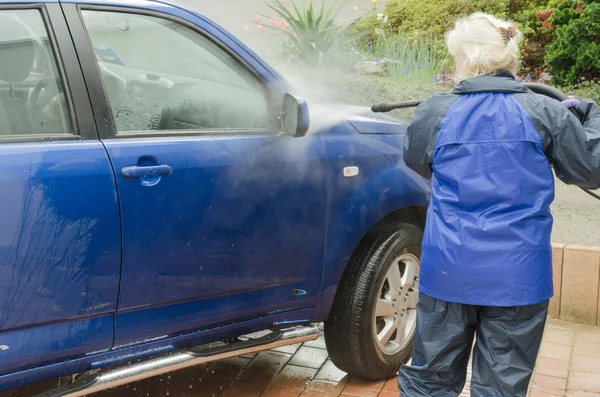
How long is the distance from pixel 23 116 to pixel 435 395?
5.81 feet

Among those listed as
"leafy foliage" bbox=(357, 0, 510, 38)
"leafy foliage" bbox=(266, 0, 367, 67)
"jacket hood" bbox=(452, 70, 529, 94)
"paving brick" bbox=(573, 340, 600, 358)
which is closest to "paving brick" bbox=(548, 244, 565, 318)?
"paving brick" bbox=(573, 340, 600, 358)

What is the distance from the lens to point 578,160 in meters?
2.71

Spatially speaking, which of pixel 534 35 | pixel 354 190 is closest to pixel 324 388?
pixel 354 190

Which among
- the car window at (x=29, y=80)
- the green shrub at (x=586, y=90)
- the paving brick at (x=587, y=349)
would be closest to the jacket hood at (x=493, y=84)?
the car window at (x=29, y=80)

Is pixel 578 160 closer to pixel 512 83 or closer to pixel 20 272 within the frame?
pixel 512 83

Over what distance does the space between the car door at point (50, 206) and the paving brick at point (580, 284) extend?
9.41 feet

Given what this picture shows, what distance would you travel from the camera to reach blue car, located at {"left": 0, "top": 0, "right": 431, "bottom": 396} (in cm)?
272

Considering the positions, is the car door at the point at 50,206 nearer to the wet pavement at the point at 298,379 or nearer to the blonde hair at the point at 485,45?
the wet pavement at the point at 298,379

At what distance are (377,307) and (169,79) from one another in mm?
1412

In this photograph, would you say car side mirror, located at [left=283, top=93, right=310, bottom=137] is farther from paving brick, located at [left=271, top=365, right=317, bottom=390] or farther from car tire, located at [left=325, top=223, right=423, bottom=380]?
paving brick, located at [left=271, top=365, right=317, bottom=390]

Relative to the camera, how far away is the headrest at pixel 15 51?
276 cm

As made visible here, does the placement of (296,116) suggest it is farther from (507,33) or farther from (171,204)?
(507,33)

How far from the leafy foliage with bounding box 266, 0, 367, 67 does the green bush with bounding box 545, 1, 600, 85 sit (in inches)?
82.8

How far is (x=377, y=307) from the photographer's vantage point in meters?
3.77
